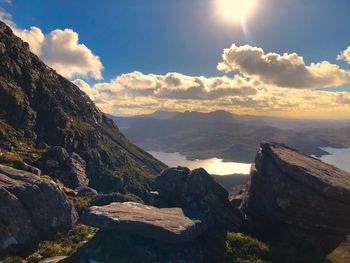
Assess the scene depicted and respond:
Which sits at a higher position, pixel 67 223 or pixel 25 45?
pixel 25 45

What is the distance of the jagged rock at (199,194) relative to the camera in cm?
3897

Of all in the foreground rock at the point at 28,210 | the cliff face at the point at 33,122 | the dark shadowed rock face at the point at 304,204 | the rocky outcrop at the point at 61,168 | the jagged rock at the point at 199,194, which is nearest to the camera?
the foreground rock at the point at 28,210

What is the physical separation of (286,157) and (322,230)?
902 cm

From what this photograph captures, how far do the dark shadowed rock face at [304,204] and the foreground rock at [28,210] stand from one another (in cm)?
2168

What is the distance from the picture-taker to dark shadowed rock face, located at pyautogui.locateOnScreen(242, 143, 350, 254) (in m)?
35.1

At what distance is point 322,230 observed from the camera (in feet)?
119

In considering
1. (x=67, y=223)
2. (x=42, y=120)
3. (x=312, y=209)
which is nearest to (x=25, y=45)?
(x=42, y=120)

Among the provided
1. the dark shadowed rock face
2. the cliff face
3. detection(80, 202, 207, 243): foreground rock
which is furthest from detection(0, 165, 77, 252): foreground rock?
the cliff face

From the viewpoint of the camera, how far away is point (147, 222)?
A: 102ft

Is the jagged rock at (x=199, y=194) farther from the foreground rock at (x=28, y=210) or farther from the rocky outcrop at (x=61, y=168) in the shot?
the rocky outcrop at (x=61, y=168)

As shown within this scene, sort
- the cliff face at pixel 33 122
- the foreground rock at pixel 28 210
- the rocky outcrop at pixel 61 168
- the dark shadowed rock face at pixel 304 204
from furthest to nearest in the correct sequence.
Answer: the cliff face at pixel 33 122 → the rocky outcrop at pixel 61 168 → the dark shadowed rock face at pixel 304 204 → the foreground rock at pixel 28 210

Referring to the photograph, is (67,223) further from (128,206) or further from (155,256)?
(155,256)

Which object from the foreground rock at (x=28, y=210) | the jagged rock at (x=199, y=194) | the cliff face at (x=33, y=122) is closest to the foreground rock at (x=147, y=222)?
the jagged rock at (x=199, y=194)

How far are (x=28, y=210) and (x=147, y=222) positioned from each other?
456 inches
